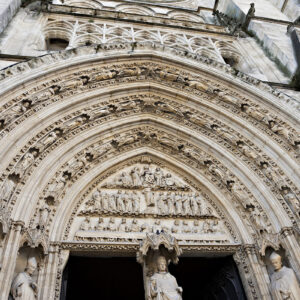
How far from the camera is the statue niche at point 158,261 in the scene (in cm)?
407

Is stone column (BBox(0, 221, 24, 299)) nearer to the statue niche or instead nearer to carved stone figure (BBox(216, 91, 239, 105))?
the statue niche

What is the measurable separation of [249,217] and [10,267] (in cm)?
367

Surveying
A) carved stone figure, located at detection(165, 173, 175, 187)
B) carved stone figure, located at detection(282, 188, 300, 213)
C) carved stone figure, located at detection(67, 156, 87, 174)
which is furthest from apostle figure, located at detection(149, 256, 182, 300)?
carved stone figure, located at detection(282, 188, 300, 213)

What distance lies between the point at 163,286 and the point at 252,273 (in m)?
1.43

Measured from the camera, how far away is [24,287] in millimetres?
3646

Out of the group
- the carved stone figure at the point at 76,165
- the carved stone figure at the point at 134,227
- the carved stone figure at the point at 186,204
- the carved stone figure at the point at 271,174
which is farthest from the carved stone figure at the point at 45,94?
the carved stone figure at the point at 271,174

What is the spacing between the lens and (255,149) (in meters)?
5.71

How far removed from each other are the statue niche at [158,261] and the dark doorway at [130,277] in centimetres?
123

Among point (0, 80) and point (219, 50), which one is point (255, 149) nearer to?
point (219, 50)

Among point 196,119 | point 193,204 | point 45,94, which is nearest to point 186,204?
point 193,204

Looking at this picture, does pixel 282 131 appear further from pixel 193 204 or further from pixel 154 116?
pixel 154 116

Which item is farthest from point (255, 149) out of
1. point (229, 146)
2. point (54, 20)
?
point (54, 20)

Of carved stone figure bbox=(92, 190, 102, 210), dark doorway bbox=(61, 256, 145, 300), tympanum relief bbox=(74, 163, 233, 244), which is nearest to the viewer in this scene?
tympanum relief bbox=(74, 163, 233, 244)

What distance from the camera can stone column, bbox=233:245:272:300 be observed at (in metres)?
4.42
